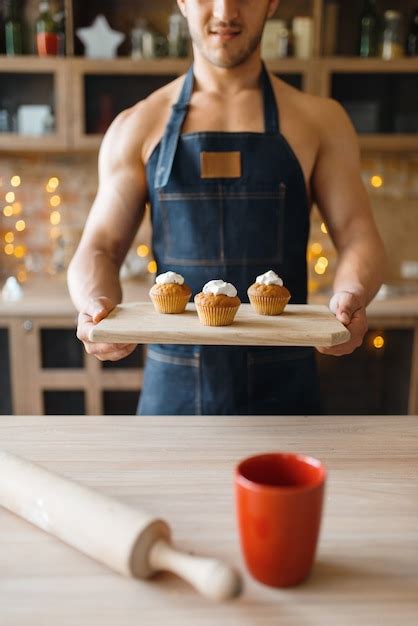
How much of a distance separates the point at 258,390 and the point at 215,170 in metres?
0.59

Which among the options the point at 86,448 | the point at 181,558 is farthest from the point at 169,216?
the point at 181,558

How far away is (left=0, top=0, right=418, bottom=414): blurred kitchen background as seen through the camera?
267 centimetres

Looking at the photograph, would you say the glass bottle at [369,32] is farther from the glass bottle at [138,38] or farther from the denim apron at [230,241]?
the denim apron at [230,241]

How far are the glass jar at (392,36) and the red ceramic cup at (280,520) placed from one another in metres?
2.57

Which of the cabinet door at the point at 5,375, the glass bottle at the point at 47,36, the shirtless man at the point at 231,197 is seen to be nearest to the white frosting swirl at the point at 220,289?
the shirtless man at the point at 231,197

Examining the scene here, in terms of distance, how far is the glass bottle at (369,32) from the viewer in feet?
9.24

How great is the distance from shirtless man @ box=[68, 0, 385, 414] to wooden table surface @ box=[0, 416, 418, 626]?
41 centimetres

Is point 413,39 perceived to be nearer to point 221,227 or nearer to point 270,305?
point 221,227

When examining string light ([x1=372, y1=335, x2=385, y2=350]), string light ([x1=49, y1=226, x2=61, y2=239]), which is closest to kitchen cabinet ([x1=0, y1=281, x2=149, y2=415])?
string light ([x1=49, y1=226, x2=61, y2=239])

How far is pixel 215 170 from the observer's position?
1.61 m

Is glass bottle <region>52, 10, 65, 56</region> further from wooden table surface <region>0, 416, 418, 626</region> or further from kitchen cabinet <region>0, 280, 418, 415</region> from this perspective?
wooden table surface <region>0, 416, 418, 626</region>

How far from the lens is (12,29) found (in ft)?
9.30

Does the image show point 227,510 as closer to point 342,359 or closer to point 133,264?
point 342,359

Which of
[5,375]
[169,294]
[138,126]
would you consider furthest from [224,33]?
[5,375]
